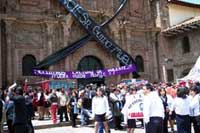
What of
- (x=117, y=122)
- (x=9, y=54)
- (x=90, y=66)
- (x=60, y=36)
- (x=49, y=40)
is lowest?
(x=117, y=122)

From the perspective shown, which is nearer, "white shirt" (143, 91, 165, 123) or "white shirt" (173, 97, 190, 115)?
"white shirt" (143, 91, 165, 123)

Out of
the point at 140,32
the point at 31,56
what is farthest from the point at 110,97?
the point at 140,32

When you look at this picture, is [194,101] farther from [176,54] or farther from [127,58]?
[176,54]

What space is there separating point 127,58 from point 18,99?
60.7 ft

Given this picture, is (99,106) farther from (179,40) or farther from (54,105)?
(179,40)

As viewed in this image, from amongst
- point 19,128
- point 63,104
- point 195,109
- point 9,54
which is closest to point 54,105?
point 63,104

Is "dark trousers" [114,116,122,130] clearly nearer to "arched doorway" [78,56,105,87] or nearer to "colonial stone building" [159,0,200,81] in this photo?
"arched doorway" [78,56,105,87]

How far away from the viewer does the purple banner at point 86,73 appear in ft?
79.4

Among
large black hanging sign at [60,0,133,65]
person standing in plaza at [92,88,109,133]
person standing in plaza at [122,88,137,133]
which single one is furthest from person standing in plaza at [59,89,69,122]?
large black hanging sign at [60,0,133,65]

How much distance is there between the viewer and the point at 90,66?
2798cm

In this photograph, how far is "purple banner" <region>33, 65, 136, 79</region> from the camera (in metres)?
24.2

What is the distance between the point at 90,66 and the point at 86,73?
7.98 ft

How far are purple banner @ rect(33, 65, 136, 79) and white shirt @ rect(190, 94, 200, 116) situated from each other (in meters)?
14.9

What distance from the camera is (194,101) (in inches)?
414
